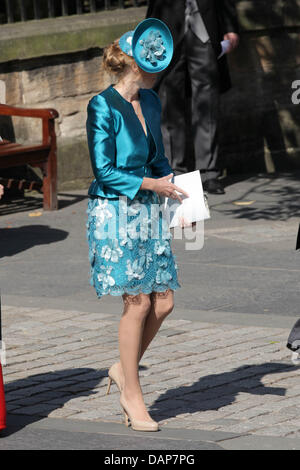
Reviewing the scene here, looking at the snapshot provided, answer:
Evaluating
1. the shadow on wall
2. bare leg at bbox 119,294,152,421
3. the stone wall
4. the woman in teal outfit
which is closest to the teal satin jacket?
the woman in teal outfit

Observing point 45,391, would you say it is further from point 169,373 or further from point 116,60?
point 116,60

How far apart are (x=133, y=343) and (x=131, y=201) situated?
655 millimetres

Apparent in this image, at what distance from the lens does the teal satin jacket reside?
534cm

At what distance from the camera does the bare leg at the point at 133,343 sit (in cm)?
546

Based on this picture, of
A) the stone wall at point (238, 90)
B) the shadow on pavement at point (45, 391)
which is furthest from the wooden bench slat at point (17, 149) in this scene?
the shadow on pavement at point (45, 391)

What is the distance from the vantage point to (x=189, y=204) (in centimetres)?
551

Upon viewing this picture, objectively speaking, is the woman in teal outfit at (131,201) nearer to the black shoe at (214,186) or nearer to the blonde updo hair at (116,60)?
the blonde updo hair at (116,60)

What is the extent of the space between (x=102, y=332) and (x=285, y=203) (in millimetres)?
5100

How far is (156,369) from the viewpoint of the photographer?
6.56m

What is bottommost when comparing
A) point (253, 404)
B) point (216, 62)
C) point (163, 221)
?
point (253, 404)

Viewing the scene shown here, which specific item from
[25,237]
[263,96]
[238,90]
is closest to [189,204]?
[25,237]

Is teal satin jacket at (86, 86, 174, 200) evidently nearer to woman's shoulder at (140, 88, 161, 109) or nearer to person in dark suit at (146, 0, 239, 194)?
woman's shoulder at (140, 88, 161, 109)
